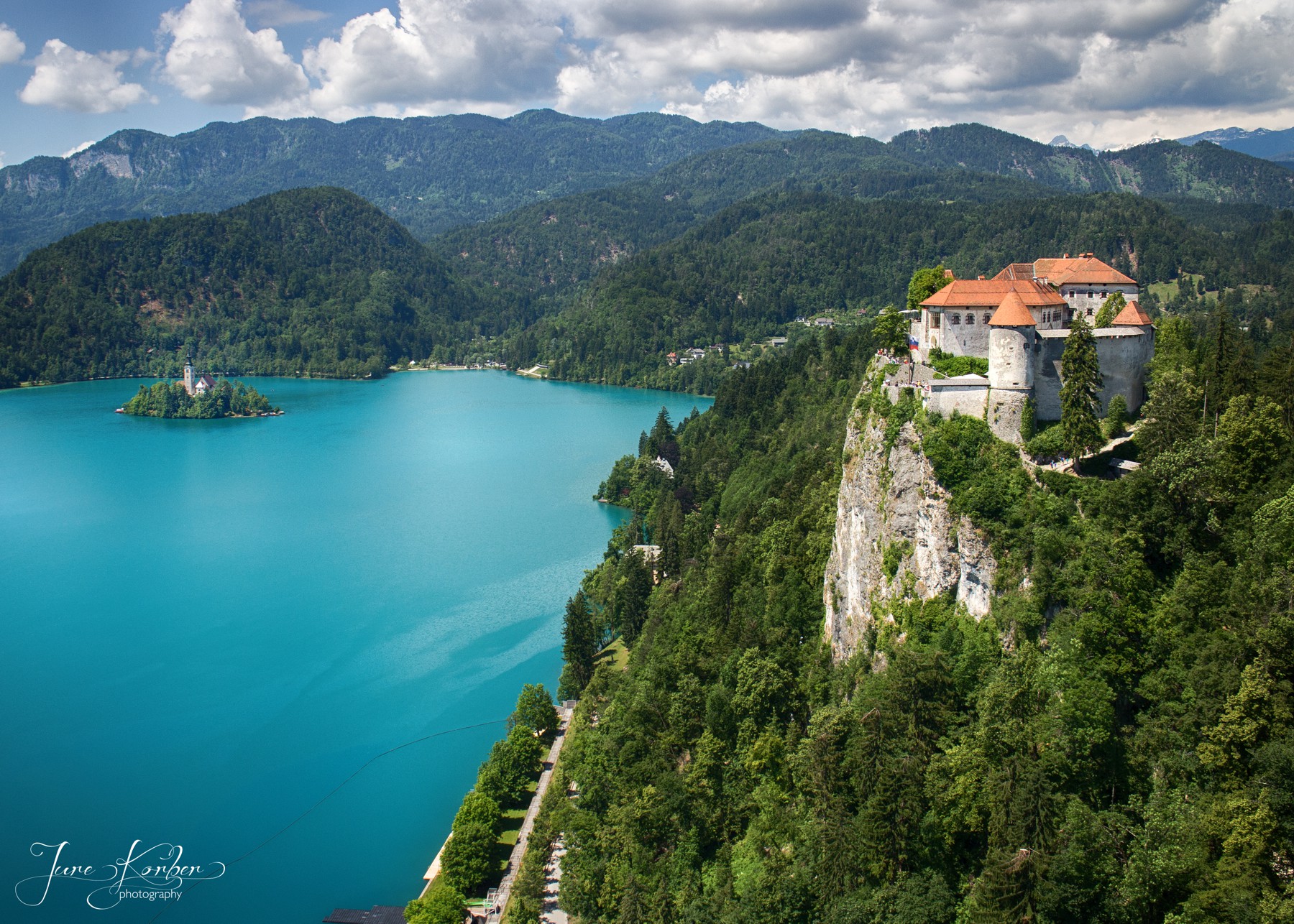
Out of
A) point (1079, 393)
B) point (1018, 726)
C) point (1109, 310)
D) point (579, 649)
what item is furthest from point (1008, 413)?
point (579, 649)

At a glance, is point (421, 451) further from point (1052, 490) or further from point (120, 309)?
point (120, 309)

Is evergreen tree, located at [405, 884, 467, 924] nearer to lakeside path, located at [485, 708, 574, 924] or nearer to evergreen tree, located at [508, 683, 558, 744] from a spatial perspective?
lakeside path, located at [485, 708, 574, 924]

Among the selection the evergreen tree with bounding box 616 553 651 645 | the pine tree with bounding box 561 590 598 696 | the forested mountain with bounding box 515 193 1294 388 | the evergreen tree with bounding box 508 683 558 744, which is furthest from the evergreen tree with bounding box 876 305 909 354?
the forested mountain with bounding box 515 193 1294 388

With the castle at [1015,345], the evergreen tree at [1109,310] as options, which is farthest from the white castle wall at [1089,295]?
the evergreen tree at [1109,310]

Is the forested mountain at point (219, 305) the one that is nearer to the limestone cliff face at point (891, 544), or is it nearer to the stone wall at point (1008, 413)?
the limestone cliff face at point (891, 544)

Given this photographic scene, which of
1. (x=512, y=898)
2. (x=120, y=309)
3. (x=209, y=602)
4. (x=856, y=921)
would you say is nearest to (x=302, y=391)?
(x=120, y=309)

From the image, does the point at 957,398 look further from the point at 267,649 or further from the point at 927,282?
the point at 267,649

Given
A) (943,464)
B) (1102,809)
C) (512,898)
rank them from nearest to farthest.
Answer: (1102,809)
(943,464)
(512,898)
